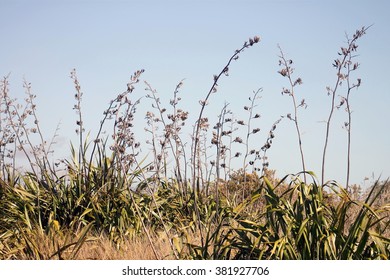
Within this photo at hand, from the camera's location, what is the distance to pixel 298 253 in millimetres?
4738

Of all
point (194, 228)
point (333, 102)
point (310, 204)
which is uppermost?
point (333, 102)

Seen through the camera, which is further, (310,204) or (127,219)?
(127,219)

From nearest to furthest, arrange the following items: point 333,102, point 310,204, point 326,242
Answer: point 326,242 < point 310,204 < point 333,102

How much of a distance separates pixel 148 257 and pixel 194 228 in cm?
157

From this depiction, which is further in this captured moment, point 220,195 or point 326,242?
point 220,195

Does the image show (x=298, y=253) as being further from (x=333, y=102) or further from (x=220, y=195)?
(x=220, y=195)
